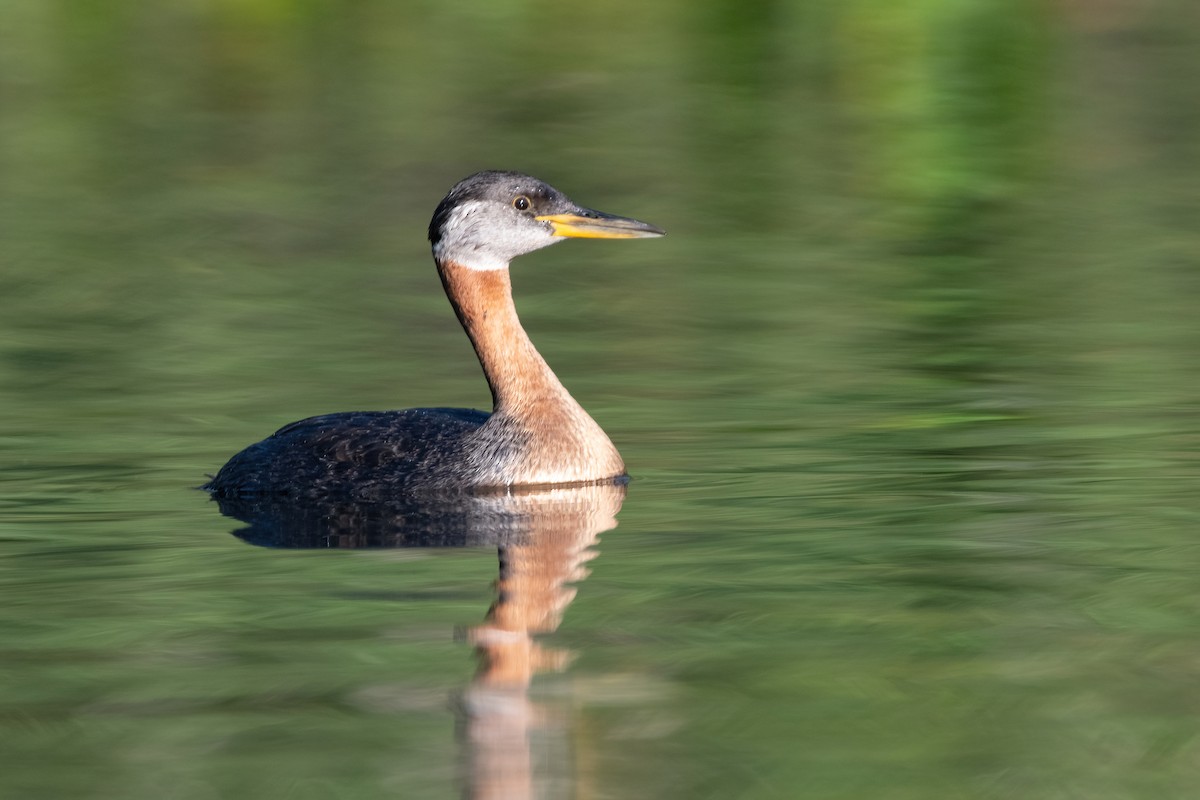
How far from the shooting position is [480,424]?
33.4ft

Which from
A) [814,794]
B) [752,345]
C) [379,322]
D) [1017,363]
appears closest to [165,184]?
[379,322]

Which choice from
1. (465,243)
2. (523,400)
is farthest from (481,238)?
(523,400)

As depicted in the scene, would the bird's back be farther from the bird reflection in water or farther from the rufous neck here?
the rufous neck

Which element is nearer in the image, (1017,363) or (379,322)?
(1017,363)

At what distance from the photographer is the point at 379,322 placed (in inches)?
543

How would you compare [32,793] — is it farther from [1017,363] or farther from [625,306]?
[625,306]

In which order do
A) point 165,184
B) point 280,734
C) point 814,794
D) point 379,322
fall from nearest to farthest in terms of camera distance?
point 814,794
point 280,734
point 379,322
point 165,184

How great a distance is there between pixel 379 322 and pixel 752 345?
244 centimetres

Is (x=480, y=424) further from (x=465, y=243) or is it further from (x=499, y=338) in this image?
(x=465, y=243)

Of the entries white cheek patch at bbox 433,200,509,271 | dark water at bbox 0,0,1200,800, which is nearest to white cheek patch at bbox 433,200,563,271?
white cheek patch at bbox 433,200,509,271

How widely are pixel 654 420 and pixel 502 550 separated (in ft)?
8.58

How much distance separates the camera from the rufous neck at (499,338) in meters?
10.2

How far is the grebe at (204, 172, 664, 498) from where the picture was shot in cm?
977

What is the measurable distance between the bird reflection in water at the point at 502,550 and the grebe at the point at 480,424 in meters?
0.10
